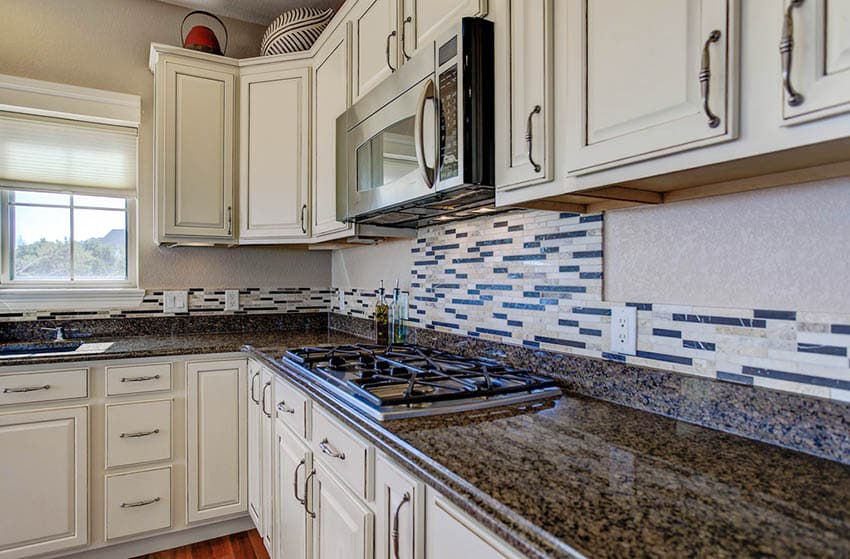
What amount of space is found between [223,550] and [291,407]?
1074 millimetres

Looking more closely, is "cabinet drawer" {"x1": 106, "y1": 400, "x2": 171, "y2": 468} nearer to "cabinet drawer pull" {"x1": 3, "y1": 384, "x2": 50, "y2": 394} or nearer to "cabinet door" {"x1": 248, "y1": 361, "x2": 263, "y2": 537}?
"cabinet drawer pull" {"x1": 3, "y1": 384, "x2": 50, "y2": 394}

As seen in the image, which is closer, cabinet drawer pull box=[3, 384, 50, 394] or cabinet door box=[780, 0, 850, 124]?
cabinet door box=[780, 0, 850, 124]

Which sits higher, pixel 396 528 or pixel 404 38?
pixel 404 38

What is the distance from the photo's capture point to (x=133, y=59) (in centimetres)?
268

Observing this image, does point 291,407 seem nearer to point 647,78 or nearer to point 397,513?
point 397,513

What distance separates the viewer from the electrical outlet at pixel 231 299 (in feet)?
9.43

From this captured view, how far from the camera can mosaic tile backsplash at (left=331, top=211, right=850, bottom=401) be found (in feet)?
3.03

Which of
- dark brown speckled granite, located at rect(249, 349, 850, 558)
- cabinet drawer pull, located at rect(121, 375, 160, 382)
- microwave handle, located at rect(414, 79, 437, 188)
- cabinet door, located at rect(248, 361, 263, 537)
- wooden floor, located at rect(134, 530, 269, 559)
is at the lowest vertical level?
wooden floor, located at rect(134, 530, 269, 559)

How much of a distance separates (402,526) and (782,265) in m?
0.87

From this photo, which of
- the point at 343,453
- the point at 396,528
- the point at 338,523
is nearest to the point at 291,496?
the point at 338,523

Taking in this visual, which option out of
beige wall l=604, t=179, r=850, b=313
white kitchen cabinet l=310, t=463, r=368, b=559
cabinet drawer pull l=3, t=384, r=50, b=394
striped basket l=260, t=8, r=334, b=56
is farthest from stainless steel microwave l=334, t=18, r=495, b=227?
cabinet drawer pull l=3, t=384, r=50, b=394

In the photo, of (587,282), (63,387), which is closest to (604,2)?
(587,282)

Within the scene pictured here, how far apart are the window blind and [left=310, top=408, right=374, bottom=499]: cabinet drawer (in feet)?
6.55

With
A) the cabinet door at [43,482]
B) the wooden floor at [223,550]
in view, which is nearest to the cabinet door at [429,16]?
the cabinet door at [43,482]
